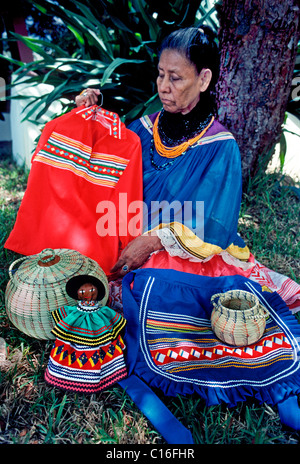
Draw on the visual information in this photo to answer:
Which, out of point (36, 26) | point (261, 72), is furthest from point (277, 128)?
point (36, 26)

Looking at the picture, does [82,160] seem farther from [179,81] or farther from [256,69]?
[256,69]

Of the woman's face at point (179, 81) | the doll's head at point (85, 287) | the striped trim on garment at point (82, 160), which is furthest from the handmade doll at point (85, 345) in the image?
the woman's face at point (179, 81)

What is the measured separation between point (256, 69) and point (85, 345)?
2.26 metres

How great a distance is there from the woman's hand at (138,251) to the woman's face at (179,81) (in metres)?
0.68

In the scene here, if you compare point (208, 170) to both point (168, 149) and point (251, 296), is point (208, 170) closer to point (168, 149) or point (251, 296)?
point (168, 149)

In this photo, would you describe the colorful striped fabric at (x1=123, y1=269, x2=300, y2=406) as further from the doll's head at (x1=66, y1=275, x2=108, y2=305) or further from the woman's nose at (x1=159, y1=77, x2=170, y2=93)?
the woman's nose at (x1=159, y1=77, x2=170, y2=93)

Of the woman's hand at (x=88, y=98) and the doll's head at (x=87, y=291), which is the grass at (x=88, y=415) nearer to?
the doll's head at (x=87, y=291)

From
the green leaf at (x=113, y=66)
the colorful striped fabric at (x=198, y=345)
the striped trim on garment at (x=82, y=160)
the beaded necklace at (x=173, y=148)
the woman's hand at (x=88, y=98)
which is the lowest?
the colorful striped fabric at (x=198, y=345)

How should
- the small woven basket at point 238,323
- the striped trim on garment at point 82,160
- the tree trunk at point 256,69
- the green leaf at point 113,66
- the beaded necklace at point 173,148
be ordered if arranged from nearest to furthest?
the small woven basket at point 238,323
the beaded necklace at point 173,148
the striped trim on garment at point 82,160
the tree trunk at point 256,69
the green leaf at point 113,66

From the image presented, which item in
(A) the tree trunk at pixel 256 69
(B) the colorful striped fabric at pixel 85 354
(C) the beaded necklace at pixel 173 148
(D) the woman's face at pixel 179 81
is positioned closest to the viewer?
(B) the colorful striped fabric at pixel 85 354

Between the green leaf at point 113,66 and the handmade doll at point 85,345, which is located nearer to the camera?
the handmade doll at point 85,345

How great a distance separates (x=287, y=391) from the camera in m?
1.60

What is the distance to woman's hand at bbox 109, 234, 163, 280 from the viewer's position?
2.04 m

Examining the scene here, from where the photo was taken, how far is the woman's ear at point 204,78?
2.01 meters
